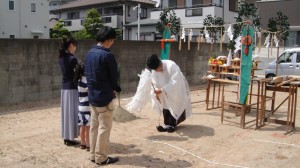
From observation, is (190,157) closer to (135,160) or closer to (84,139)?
(135,160)

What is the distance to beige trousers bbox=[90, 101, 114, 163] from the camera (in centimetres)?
425

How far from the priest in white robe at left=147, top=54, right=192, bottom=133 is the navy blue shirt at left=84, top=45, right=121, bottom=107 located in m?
1.66

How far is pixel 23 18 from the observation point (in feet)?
88.6

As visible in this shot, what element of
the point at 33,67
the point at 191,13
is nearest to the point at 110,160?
the point at 33,67

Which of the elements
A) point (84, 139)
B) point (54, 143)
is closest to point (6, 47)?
point (54, 143)

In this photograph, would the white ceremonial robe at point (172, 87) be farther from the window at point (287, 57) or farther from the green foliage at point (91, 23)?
the green foliage at point (91, 23)

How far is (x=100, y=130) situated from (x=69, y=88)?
102 centimetres

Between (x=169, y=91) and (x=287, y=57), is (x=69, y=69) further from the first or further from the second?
(x=287, y=57)

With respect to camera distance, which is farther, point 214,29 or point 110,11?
point 110,11

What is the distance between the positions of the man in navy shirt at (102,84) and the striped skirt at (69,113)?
709 millimetres

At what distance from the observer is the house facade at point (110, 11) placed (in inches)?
1216

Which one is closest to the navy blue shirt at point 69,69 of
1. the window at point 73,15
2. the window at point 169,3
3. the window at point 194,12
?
the window at point 194,12

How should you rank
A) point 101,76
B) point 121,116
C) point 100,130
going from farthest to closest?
1. point 121,116
2. point 100,130
3. point 101,76

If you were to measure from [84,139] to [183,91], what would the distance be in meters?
2.15
